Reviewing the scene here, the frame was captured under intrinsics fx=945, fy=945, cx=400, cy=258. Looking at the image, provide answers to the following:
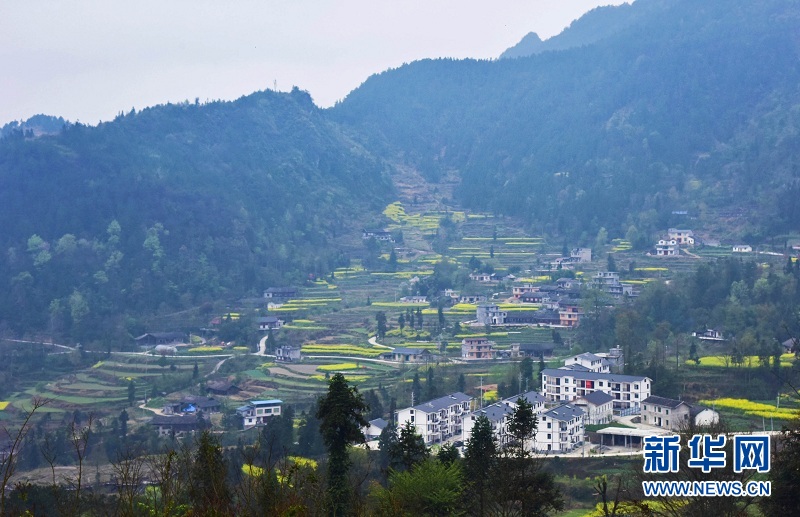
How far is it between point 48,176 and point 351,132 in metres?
30.1

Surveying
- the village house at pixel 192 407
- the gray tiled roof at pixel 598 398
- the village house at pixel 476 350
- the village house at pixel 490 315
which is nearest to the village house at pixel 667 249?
the village house at pixel 490 315

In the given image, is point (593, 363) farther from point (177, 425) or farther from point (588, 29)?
point (588, 29)

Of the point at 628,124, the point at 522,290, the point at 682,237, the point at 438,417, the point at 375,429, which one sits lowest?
the point at 375,429

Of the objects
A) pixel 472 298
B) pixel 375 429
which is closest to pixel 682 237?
pixel 472 298

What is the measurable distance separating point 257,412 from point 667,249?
25.3m

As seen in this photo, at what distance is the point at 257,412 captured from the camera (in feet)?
91.7

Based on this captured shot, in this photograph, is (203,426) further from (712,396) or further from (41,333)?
(41,333)

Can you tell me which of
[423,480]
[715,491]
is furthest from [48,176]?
[715,491]

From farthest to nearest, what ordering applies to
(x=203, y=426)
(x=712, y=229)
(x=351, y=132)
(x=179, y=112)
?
(x=351, y=132) < (x=179, y=112) < (x=712, y=229) < (x=203, y=426)

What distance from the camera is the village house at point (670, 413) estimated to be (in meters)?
21.6

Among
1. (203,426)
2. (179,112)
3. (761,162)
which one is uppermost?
(179,112)

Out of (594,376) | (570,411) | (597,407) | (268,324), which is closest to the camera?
(570,411)

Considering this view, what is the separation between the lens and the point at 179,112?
227ft

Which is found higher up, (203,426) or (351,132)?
(351,132)
